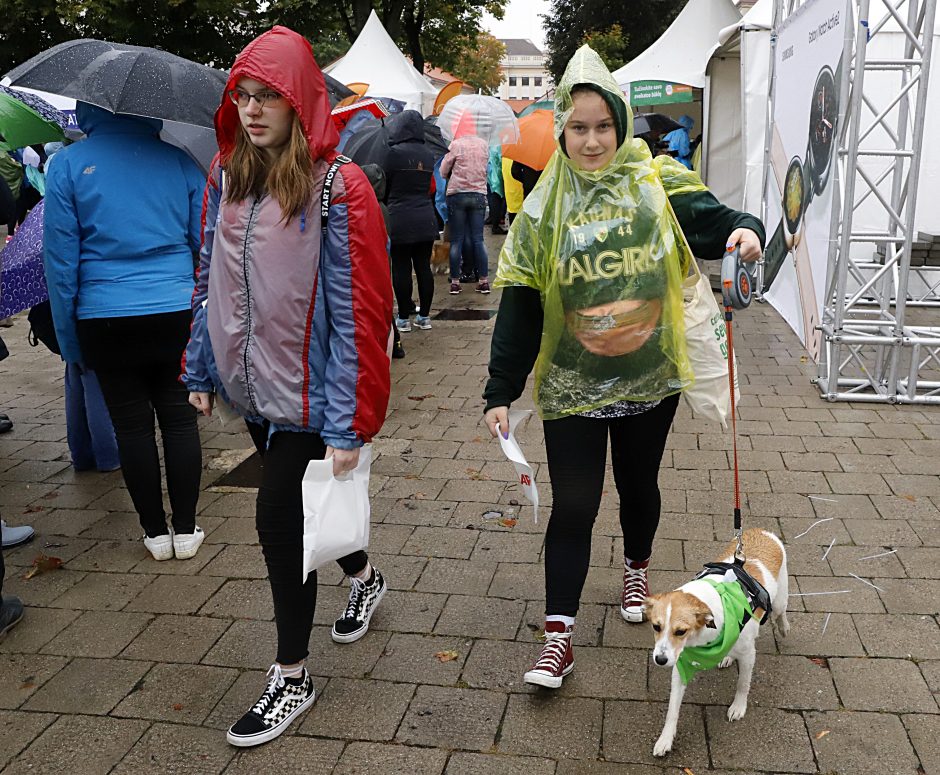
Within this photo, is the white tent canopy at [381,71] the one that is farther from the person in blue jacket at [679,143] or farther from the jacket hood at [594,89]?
the jacket hood at [594,89]

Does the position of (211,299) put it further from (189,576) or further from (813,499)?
(813,499)

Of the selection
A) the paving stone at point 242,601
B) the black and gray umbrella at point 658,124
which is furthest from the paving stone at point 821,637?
the black and gray umbrella at point 658,124

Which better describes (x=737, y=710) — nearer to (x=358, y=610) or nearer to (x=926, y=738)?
(x=926, y=738)

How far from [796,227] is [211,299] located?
18.4 ft

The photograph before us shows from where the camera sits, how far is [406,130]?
27.8 ft

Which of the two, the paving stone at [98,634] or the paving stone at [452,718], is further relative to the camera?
the paving stone at [98,634]

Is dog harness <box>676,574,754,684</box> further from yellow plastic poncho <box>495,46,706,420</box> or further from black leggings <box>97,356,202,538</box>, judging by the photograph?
black leggings <box>97,356,202,538</box>

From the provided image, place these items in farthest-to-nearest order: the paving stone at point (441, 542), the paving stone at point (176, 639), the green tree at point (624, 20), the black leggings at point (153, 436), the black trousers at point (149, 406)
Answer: the green tree at point (624, 20)
the paving stone at point (441, 542)
the black leggings at point (153, 436)
the black trousers at point (149, 406)
the paving stone at point (176, 639)

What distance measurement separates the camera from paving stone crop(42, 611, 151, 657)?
329 cm

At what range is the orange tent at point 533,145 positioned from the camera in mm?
9516

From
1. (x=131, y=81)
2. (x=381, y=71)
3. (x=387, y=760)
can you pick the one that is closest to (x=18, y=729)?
(x=387, y=760)

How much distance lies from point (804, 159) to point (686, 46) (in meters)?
8.27

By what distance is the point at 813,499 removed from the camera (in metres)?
4.47

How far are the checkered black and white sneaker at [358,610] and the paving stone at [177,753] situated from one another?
0.60 m
